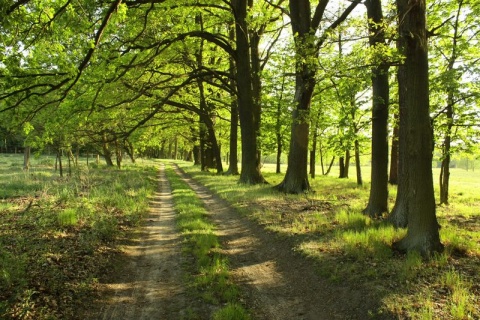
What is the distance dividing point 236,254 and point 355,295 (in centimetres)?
324

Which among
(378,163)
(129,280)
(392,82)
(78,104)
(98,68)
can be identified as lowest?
(129,280)

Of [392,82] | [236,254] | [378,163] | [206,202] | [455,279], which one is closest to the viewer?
[455,279]

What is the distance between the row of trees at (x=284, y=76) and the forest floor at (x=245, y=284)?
7.60 ft

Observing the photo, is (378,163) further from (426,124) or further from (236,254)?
(236,254)

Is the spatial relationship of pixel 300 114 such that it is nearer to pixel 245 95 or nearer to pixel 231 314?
pixel 245 95

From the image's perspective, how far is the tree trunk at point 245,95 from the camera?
17859mm

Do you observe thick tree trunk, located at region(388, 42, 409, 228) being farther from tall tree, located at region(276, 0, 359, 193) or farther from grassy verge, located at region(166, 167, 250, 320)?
grassy verge, located at region(166, 167, 250, 320)

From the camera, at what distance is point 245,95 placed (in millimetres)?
18547

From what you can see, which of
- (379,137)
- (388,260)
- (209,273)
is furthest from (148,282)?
(379,137)

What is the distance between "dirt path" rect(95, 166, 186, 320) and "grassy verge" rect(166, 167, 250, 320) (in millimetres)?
280

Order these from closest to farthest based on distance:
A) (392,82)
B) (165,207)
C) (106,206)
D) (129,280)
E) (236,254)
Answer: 1. (129,280)
2. (236,254)
3. (106,206)
4. (165,207)
5. (392,82)

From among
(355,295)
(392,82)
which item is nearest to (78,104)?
(355,295)

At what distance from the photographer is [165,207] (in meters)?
14.1

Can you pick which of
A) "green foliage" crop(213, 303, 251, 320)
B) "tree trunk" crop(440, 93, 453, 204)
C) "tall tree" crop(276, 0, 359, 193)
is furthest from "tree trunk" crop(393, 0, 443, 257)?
"tree trunk" crop(440, 93, 453, 204)
